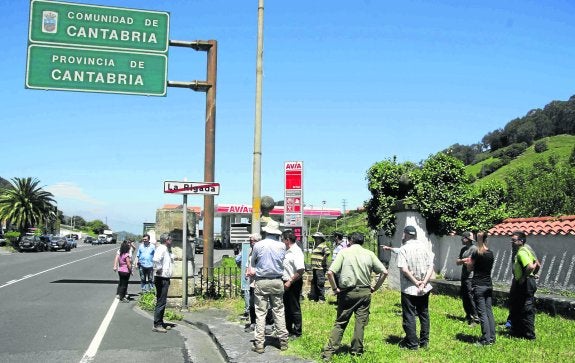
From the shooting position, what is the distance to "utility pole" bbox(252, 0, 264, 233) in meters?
10.9

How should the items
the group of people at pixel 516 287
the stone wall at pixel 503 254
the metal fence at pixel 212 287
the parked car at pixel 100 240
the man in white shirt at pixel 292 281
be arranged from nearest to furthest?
the group of people at pixel 516 287 < the man in white shirt at pixel 292 281 < the stone wall at pixel 503 254 < the metal fence at pixel 212 287 < the parked car at pixel 100 240

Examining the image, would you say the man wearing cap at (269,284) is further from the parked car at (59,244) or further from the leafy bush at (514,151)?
the leafy bush at (514,151)

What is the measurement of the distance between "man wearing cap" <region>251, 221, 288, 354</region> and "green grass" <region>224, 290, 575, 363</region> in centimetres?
45

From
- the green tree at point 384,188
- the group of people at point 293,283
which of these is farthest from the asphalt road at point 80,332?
the green tree at point 384,188

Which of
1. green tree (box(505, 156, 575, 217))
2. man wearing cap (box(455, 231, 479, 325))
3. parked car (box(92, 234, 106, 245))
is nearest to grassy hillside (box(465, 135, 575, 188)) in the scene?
green tree (box(505, 156, 575, 217))

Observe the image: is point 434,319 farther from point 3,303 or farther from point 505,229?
point 3,303

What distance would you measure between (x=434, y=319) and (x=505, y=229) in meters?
7.29

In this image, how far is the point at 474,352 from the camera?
7.46 metres

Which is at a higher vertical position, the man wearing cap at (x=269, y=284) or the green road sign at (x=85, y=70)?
the green road sign at (x=85, y=70)

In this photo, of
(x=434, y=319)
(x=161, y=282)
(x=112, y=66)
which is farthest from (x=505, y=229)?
(x=112, y=66)

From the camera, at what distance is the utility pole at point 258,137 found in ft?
35.7

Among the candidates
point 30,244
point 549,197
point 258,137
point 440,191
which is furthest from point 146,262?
point 30,244

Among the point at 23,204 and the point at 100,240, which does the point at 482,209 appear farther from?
the point at 100,240

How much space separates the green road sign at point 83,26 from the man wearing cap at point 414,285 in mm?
9276
